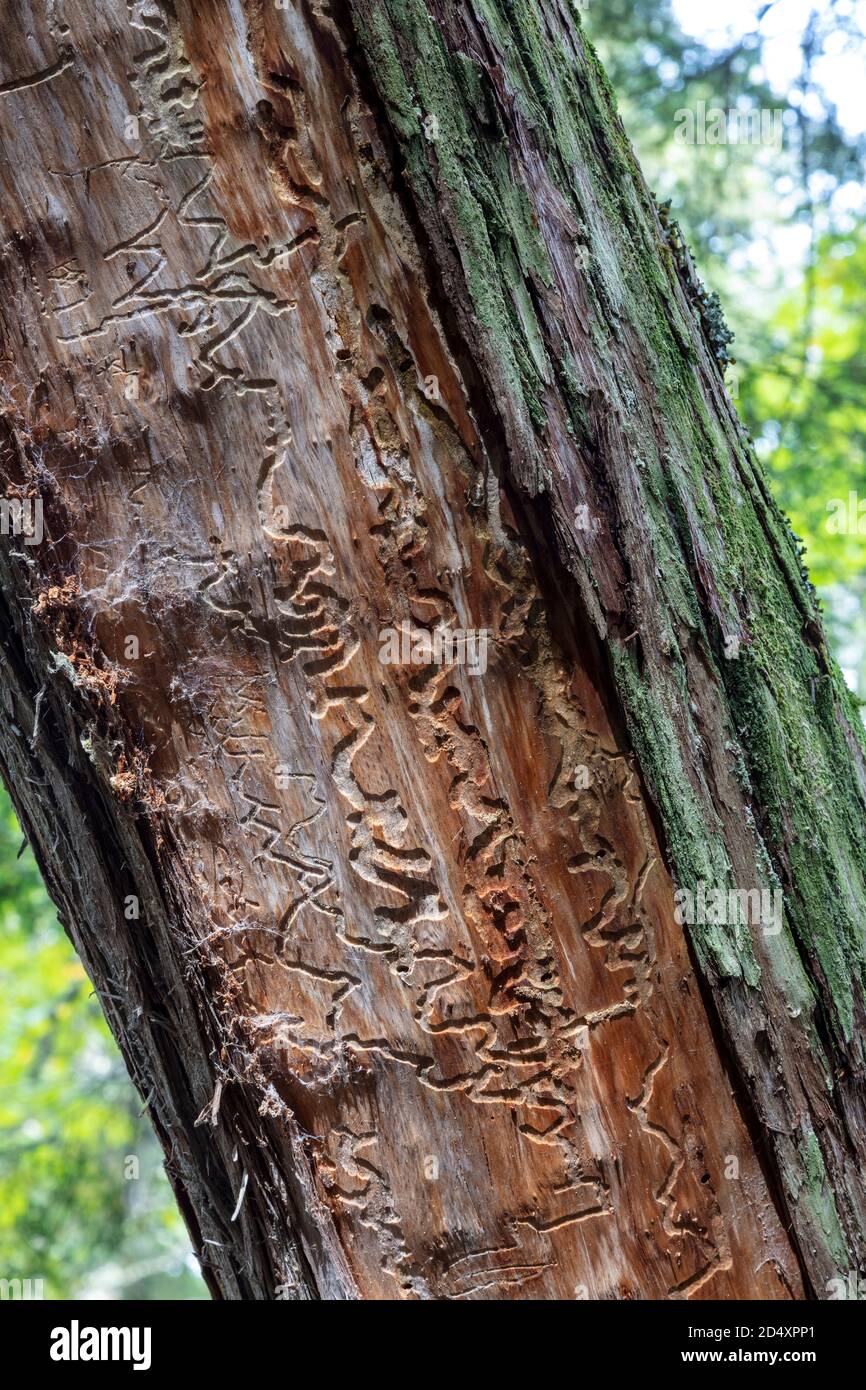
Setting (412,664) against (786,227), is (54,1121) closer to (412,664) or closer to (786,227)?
(412,664)

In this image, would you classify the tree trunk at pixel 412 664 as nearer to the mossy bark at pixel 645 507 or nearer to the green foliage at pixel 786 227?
the mossy bark at pixel 645 507

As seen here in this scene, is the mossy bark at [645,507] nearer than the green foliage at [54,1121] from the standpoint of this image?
Yes

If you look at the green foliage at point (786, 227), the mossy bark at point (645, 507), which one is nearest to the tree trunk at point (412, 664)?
the mossy bark at point (645, 507)

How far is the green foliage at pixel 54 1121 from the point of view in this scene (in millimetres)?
5539

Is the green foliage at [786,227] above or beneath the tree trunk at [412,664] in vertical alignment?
above

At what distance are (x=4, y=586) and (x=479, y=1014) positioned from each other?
2.76 feet

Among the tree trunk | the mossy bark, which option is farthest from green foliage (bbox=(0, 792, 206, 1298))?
the mossy bark

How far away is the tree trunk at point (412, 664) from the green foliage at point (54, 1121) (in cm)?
405

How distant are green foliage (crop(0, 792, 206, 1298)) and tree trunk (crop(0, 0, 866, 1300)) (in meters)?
4.05

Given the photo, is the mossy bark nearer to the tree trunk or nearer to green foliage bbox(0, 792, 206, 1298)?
the tree trunk

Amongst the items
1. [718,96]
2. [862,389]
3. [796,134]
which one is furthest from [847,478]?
[718,96]

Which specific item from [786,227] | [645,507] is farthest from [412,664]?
[786,227]

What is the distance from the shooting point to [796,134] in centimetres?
451
